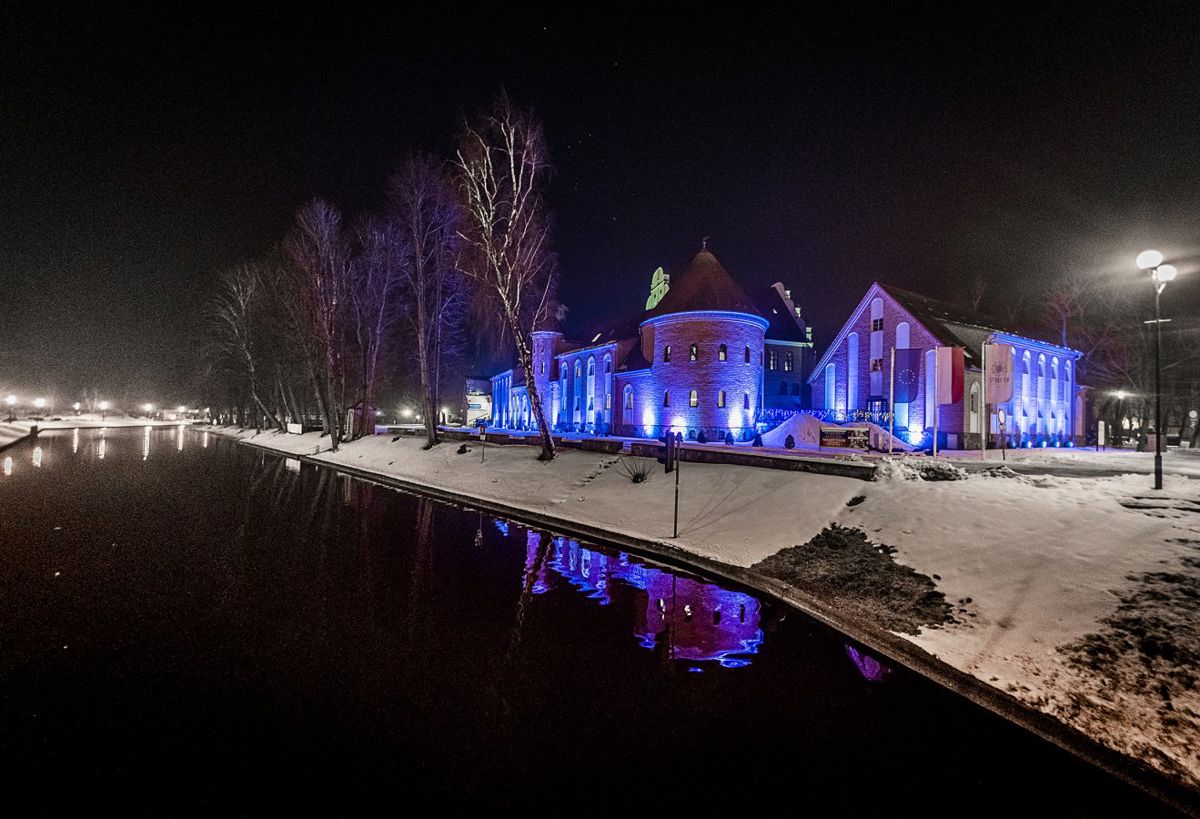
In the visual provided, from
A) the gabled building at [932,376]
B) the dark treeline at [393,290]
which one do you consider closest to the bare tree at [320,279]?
the dark treeline at [393,290]

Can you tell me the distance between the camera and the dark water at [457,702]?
3.60 meters

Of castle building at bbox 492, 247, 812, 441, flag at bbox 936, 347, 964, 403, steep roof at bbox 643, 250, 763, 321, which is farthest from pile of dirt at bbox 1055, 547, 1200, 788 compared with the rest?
steep roof at bbox 643, 250, 763, 321

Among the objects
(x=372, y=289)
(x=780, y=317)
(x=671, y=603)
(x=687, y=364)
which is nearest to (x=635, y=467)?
(x=671, y=603)

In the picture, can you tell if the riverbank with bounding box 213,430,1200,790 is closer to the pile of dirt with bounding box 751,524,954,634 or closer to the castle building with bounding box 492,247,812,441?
the pile of dirt with bounding box 751,524,954,634

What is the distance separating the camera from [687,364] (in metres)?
33.6

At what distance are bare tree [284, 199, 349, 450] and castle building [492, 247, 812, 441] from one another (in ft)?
64.5

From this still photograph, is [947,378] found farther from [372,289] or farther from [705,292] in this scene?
[372,289]

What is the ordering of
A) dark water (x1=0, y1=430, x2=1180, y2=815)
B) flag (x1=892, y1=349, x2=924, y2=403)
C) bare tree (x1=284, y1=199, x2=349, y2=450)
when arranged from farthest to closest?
1. bare tree (x1=284, y1=199, x2=349, y2=450)
2. flag (x1=892, y1=349, x2=924, y2=403)
3. dark water (x1=0, y1=430, x2=1180, y2=815)

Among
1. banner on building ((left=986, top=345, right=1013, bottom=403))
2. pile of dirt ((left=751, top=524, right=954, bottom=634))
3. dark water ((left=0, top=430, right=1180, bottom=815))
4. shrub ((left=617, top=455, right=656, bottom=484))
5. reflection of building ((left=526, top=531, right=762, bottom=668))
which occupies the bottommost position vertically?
reflection of building ((left=526, top=531, right=762, bottom=668))

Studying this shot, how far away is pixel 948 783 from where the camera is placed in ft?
12.8

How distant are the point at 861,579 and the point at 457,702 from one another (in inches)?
257

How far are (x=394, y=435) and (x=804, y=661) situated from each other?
105 feet

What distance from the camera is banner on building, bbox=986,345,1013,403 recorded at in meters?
16.3

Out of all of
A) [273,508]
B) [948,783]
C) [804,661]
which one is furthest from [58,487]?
[948,783]
